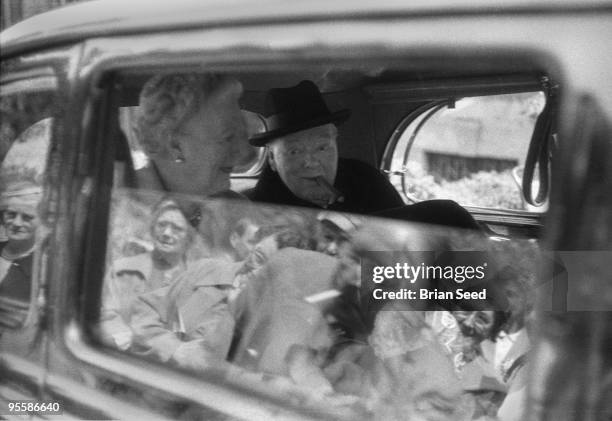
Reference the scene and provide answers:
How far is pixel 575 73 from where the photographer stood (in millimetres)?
967

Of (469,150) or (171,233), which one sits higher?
(469,150)

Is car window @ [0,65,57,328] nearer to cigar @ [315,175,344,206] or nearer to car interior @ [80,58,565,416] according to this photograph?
car interior @ [80,58,565,416]

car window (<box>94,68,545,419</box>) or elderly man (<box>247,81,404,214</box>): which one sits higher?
elderly man (<box>247,81,404,214</box>)

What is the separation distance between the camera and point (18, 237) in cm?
188

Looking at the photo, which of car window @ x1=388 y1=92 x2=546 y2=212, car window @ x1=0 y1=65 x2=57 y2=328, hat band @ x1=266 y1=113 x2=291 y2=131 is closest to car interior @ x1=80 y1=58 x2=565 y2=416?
car window @ x1=388 y1=92 x2=546 y2=212

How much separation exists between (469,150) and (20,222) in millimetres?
1609

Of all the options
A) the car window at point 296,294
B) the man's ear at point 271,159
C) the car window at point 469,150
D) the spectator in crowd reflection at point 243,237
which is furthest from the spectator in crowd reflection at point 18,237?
the car window at point 469,150


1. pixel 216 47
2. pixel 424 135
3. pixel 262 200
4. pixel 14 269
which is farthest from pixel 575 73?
pixel 424 135

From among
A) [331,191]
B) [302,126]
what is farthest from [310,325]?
[302,126]

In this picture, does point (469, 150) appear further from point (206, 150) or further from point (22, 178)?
point (22, 178)

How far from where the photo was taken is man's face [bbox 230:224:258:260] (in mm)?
1582

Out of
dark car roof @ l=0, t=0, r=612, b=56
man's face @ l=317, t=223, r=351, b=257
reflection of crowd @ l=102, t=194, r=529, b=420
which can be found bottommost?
reflection of crowd @ l=102, t=194, r=529, b=420

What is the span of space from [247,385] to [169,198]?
46 centimetres

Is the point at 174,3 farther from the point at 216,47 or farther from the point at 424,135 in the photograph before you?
the point at 424,135
